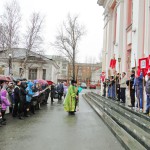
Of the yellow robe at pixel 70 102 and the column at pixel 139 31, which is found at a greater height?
the column at pixel 139 31

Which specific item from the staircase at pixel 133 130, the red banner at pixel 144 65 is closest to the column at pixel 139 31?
the red banner at pixel 144 65

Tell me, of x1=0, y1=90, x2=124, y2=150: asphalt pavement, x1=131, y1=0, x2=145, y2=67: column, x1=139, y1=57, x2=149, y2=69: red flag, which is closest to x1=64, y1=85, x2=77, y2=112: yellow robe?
x1=0, y1=90, x2=124, y2=150: asphalt pavement

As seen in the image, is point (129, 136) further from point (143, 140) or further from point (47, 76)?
point (47, 76)

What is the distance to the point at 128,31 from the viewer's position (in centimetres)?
2023

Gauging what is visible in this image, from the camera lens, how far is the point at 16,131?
8172 millimetres

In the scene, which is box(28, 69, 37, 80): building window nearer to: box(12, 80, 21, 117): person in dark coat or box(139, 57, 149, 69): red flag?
box(12, 80, 21, 117): person in dark coat

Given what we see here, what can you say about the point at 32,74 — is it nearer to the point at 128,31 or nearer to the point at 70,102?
the point at 128,31

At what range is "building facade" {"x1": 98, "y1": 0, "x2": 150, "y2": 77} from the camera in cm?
1561

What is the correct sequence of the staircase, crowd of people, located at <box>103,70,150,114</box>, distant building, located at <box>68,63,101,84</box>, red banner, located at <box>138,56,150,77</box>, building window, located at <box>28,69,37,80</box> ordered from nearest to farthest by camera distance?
the staircase < crowd of people, located at <box>103,70,150,114</box> < red banner, located at <box>138,56,150,77</box> < building window, located at <box>28,69,37,80</box> < distant building, located at <box>68,63,101,84</box>

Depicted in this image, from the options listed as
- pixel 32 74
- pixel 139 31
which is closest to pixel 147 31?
pixel 139 31

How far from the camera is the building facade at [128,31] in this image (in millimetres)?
15609

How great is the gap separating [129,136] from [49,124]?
387cm

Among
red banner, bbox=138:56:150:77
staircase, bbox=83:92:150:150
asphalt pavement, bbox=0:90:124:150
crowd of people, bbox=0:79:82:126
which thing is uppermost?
red banner, bbox=138:56:150:77

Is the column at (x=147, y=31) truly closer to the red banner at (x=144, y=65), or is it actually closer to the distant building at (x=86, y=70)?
the red banner at (x=144, y=65)
